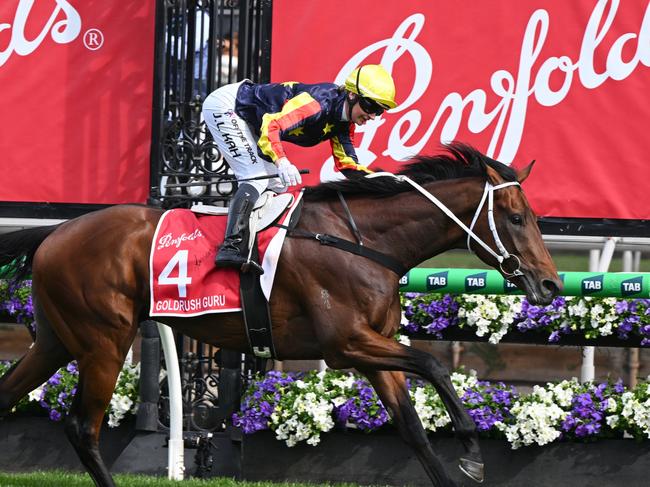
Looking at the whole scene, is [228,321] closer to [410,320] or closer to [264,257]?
[264,257]

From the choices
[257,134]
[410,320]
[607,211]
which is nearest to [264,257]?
[257,134]

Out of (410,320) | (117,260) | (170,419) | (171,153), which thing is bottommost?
(170,419)

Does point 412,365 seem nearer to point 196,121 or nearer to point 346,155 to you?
point 346,155

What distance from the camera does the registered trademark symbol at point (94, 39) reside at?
7090 mm

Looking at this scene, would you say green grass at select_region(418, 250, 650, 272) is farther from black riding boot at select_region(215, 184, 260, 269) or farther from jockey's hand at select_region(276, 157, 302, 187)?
jockey's hand at select_region(276, 157, 302, 187)

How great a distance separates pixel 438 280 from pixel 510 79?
4.89 feet

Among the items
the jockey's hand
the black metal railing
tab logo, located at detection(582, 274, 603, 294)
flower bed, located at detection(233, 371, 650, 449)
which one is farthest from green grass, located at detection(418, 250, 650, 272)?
the jockey's hand

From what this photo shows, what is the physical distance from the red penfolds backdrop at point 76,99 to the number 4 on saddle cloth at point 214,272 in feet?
6.13

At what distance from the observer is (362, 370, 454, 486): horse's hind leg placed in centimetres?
481

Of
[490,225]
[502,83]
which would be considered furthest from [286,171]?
[502,83]

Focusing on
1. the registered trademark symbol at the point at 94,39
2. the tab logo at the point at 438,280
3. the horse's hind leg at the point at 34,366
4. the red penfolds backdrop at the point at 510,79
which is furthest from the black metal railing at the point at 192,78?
the tab logo at the point at 438,280

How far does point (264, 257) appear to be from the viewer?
16.7ft

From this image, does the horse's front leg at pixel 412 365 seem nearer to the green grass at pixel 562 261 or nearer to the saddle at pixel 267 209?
the saddle at pixel 267 209

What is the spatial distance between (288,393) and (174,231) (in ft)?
4.78
